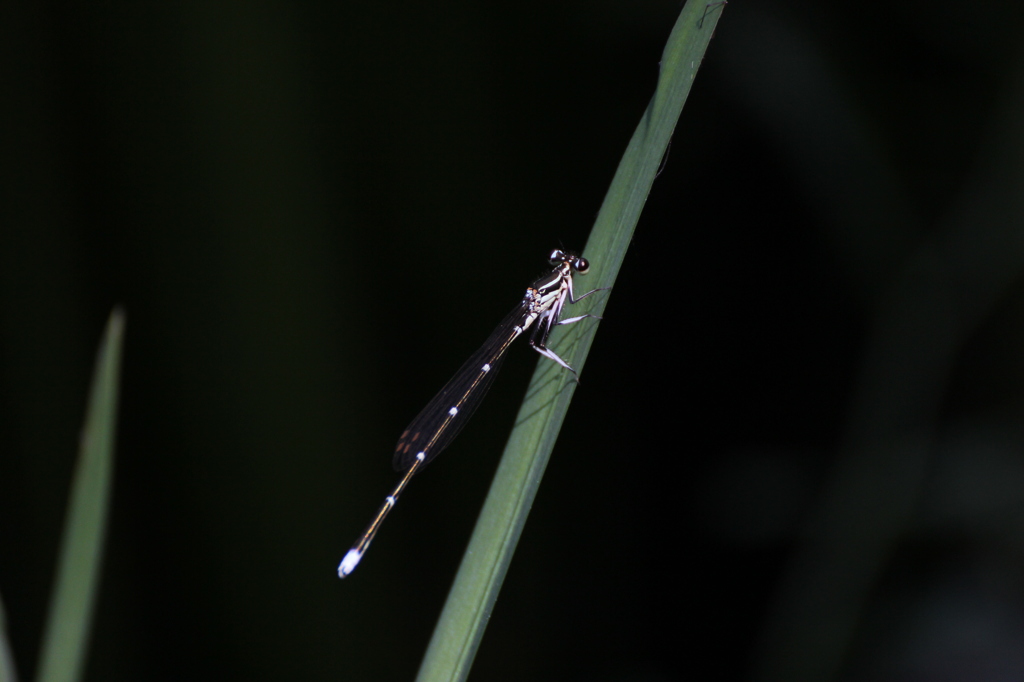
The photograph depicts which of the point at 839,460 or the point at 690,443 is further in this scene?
the point at 690,443

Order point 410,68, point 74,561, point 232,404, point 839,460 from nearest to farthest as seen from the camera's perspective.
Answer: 1. point 74,561
2. point 232,404
3. point 839,460
4. point 410,68

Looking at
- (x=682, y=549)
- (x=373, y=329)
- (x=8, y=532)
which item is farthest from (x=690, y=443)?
(x=8, y=532)

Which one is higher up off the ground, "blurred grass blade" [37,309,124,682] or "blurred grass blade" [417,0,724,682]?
"blurred grass blade" [417,0,724,682]

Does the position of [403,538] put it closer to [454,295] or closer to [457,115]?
[454,295]

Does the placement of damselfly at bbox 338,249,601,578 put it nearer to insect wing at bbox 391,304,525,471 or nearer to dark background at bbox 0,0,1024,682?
insect wing at bbox 391,304,525,471

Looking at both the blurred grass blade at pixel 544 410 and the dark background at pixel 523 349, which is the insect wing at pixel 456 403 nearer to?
the dark background at pixel 523 349

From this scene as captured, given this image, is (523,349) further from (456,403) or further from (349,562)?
(349,562)

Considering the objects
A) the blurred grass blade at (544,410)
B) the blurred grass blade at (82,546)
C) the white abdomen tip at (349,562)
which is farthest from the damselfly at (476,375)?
the blurred grass blade at (82,546)

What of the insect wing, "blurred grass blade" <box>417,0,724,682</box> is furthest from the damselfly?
"blurred grass blade" <box>417,0,724,682</box>
